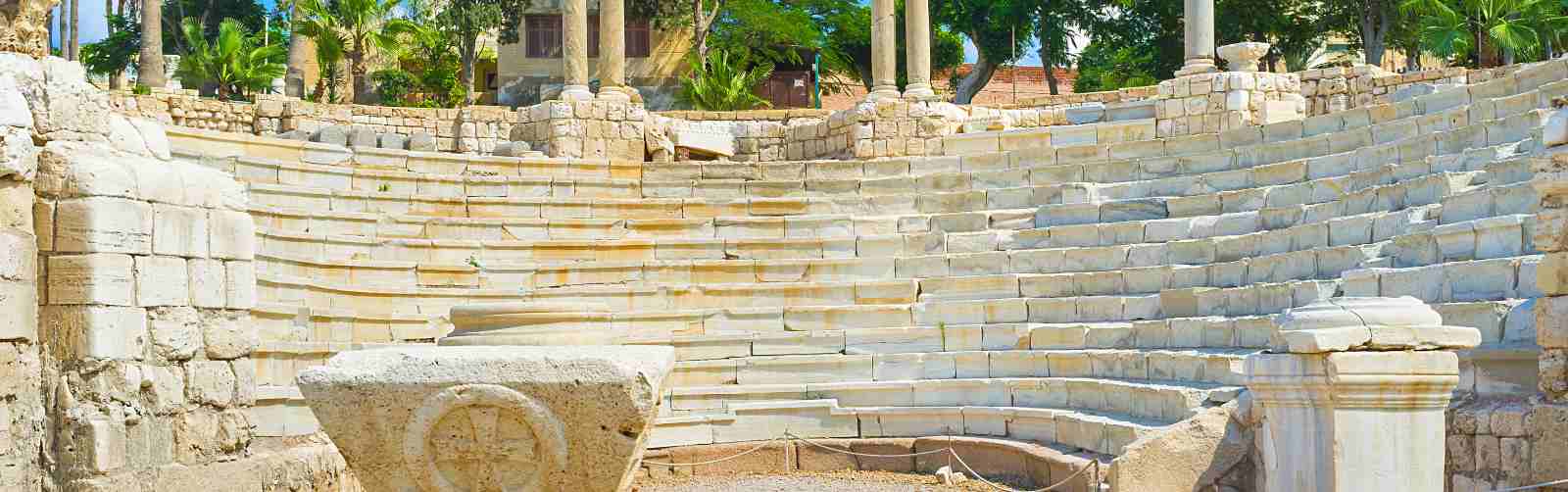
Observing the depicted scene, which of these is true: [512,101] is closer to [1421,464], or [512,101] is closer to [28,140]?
[28,140]

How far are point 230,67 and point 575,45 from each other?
35.5 ft

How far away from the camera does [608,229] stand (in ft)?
50.2

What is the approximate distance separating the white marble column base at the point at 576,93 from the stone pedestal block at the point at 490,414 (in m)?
13.4

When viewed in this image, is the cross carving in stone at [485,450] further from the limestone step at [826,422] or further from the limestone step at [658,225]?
the limestone step at [658,225]

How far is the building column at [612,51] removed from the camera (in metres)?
19.8

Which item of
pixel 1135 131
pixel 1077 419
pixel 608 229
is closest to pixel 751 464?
pixel 1077 419

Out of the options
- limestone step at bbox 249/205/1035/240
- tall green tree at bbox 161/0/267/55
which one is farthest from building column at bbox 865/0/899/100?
tall green tree at bbox 161/0/267/55

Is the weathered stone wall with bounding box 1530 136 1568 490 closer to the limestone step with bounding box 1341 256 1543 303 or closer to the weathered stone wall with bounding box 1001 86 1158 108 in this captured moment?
the limestone step with bounding box 1341 256 1543 303

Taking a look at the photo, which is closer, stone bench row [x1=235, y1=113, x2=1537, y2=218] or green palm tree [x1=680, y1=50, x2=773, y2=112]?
stone bench row [x1=235, y1=113, x2=1537, y2=218]

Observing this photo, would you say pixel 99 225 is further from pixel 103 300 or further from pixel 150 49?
pixel 150 49

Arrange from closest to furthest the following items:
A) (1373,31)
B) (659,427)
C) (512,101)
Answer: (659,427) < (1373,31) < (512,101)

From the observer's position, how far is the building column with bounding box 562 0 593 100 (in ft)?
64.2

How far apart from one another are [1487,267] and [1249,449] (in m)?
1.91

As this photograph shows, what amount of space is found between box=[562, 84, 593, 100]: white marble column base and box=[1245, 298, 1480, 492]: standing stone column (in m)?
14.3
